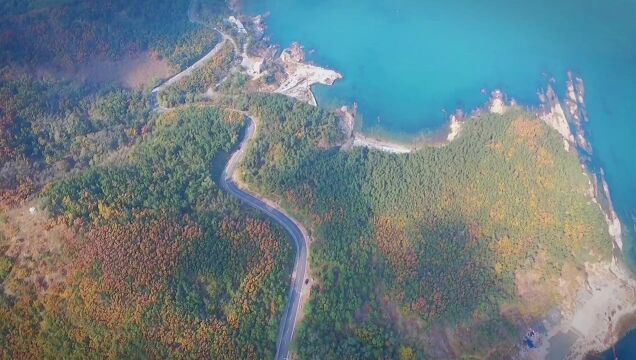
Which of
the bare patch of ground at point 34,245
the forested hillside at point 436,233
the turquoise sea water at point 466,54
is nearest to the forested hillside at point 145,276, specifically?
the bare patch of ground at point 34,245

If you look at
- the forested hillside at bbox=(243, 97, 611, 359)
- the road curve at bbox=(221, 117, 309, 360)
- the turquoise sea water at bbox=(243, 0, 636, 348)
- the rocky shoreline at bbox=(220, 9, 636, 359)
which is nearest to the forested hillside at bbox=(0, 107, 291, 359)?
the road curve at bbox=(221, 117, 309, 360)

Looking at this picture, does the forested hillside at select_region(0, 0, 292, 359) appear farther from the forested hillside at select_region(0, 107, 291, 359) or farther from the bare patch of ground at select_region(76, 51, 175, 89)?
the bare patch of ground at select_region(76, 51, 175, 89)

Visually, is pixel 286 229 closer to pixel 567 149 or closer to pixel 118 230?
pixel 118 230

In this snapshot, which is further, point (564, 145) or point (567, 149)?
point (567, 149)

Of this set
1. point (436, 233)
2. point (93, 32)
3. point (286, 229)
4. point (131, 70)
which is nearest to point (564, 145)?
point (436, 233)

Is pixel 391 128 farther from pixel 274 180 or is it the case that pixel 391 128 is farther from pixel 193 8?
pixel 193 8
